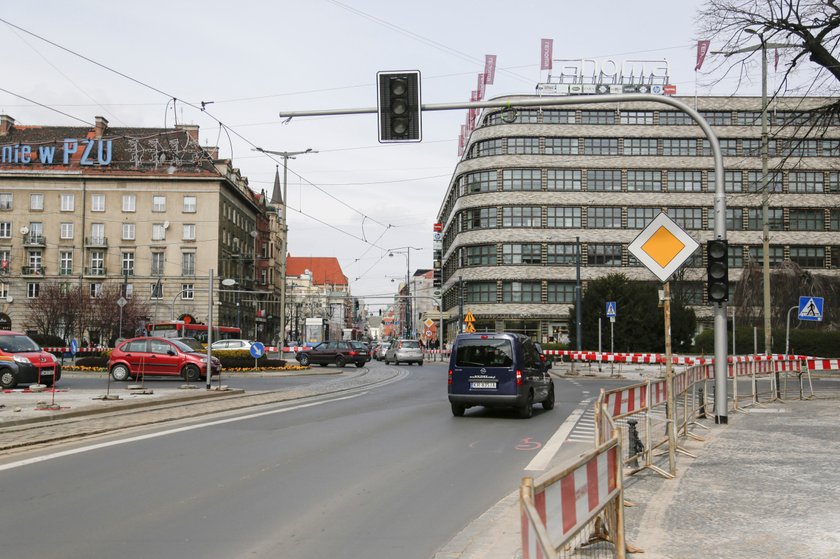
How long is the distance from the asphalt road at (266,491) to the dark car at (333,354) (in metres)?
31.7

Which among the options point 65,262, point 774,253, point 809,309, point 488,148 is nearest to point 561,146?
point 488,148

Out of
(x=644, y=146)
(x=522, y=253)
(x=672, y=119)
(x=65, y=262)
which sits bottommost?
(x=65, y=262)

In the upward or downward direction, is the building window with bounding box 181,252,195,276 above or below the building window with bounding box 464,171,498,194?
below

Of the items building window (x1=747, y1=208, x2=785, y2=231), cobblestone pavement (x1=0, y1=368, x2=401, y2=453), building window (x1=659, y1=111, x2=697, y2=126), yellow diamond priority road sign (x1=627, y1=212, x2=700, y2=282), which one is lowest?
cobblestone pavement (x1=0, y1=368, x2=401, y2=453)

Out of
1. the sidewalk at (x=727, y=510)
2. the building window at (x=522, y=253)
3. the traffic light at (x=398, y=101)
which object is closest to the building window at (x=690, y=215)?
the building window at (x=522, y=253)

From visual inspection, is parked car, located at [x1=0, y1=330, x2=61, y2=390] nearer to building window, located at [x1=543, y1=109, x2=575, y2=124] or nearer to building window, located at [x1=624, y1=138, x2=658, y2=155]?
building window, located at [x1=543, y1=109, x2=575, y2=124]

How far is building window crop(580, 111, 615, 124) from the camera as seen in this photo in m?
76.1

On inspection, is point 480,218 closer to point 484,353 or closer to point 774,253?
point 774,253

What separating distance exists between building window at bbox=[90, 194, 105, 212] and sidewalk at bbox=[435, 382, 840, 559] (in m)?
74.7

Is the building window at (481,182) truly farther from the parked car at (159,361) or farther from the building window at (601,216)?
the parked car at (159,361)

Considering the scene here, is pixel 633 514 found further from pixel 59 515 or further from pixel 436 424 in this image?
pixel 436 424

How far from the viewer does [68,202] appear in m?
77.9

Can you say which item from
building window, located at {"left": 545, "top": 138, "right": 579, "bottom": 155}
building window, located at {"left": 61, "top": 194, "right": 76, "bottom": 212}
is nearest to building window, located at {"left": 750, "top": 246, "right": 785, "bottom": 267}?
building window, located at {"left": 545, "top": 138, "right": 579, "bottom": 155}

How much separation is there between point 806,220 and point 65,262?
232ft
